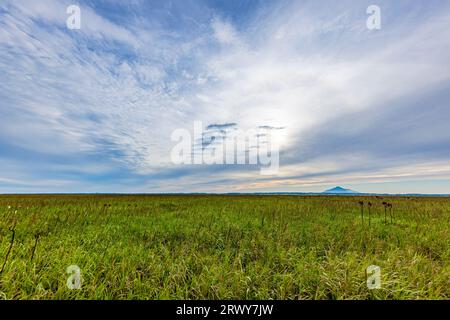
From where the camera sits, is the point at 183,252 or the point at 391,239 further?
the point at 391,239

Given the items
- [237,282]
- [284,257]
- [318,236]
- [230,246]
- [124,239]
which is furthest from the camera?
[318,236]

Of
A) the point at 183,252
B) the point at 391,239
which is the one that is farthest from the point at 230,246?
the point at 391,239

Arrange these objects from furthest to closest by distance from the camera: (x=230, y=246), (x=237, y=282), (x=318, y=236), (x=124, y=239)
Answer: (x=318, y=236) → (x=124, y=239) → (x=230, y=246) → (x=237, y=282)

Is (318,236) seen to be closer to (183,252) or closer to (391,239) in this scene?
(391,239)

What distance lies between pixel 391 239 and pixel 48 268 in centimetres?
854

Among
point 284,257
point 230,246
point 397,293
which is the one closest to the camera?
point 397,293
